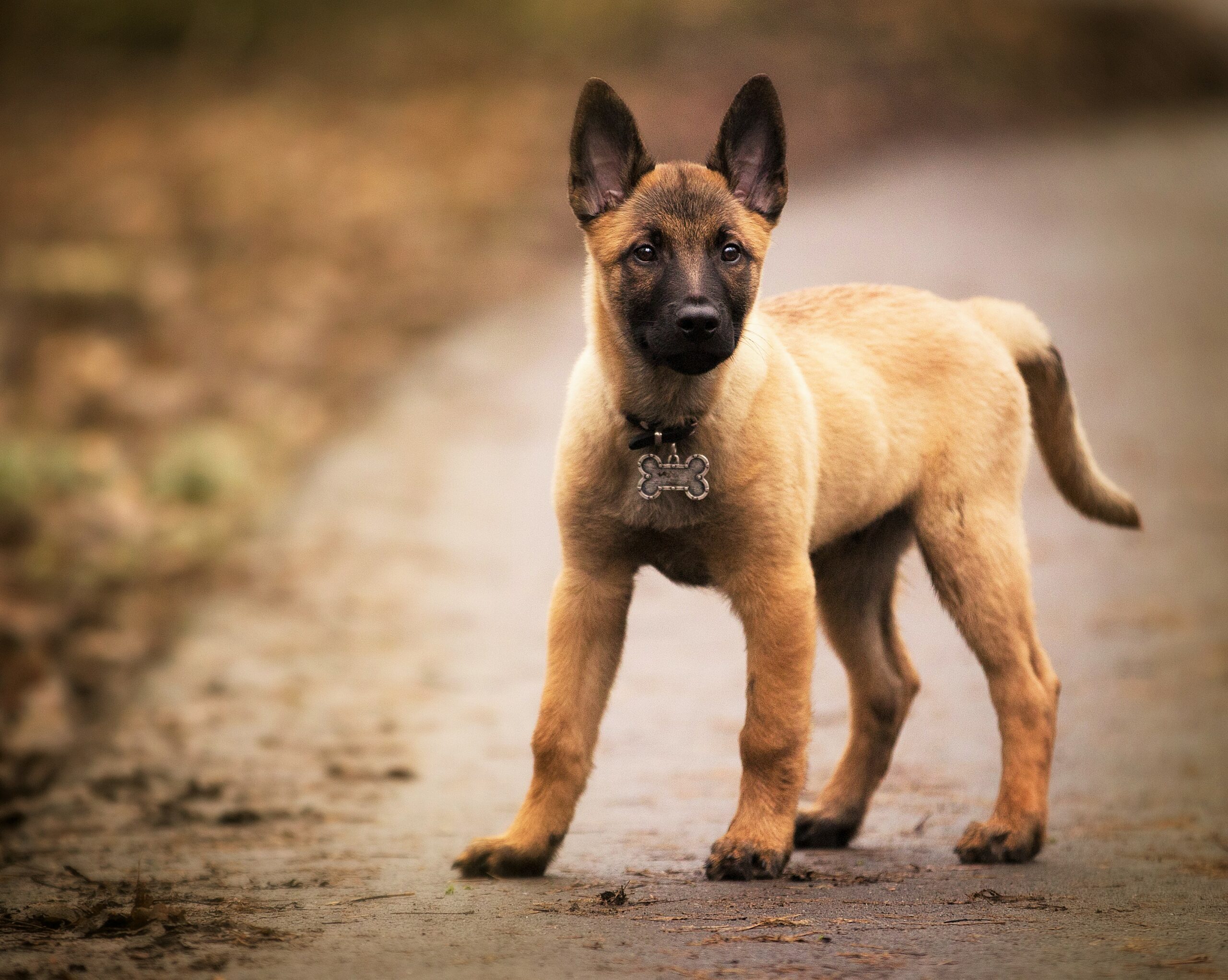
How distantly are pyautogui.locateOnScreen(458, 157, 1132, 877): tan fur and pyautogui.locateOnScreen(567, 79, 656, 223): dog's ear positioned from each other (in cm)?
10

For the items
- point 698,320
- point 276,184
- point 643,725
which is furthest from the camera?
point 276,184

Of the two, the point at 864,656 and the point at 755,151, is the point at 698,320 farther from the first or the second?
the point at 864,656

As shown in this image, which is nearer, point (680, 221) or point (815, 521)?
point (680, 221)

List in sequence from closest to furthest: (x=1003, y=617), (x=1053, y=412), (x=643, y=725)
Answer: (x=1003, y=617) < (x=1053, y=412) < (x=643, y=725)

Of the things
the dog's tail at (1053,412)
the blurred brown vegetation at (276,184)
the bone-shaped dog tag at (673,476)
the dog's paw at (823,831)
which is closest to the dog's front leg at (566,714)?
the bone-shaped dog tag at (673,476)

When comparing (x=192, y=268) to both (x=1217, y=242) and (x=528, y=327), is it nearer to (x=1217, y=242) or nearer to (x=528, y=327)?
(x=528, y=327)

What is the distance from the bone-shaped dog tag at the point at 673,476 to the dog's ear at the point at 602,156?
860 millimetres

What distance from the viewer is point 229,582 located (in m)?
9.84

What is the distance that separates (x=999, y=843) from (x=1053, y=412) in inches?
75.6

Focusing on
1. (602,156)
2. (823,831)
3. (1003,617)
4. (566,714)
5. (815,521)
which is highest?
(602,156)

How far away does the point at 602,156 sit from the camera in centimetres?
479

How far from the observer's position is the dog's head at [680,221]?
174 inches

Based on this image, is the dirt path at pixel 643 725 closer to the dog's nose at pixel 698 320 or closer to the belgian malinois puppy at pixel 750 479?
the belgian malinois puppy at pixel 750 479

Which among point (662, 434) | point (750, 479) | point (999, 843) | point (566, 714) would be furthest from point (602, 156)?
point (999, 843)
